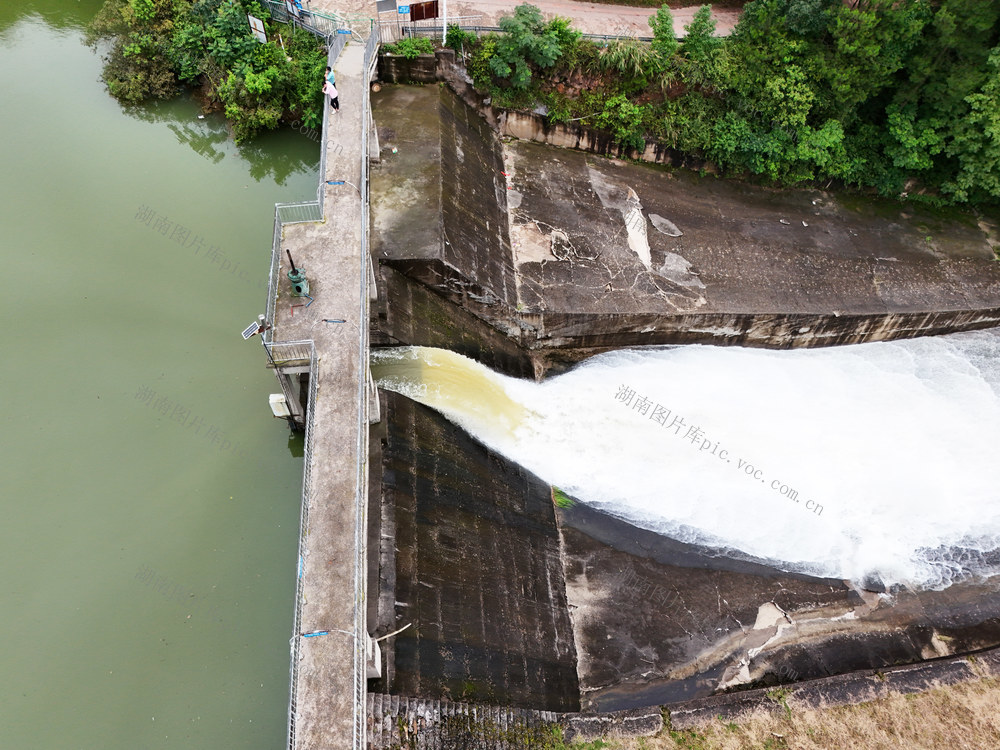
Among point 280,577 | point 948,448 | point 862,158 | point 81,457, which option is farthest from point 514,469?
point 862,158

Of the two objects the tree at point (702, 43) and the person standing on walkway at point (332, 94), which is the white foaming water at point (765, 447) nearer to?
the person standing on walkway at point (332, 94)

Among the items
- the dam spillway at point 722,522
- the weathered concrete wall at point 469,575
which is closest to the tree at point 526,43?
the dam spillway at point 722,522

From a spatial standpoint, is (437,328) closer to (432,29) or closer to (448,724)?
(448,724)

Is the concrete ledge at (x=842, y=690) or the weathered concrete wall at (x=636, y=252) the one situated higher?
the weathered concrete wall at (x=636, y=252)

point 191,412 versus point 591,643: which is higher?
point 191,412

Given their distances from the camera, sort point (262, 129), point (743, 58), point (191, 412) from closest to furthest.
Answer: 1. point (191, 412)
2. point (743, 58)
3. point (262, 129)

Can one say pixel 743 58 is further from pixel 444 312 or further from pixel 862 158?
pixel 444 312
